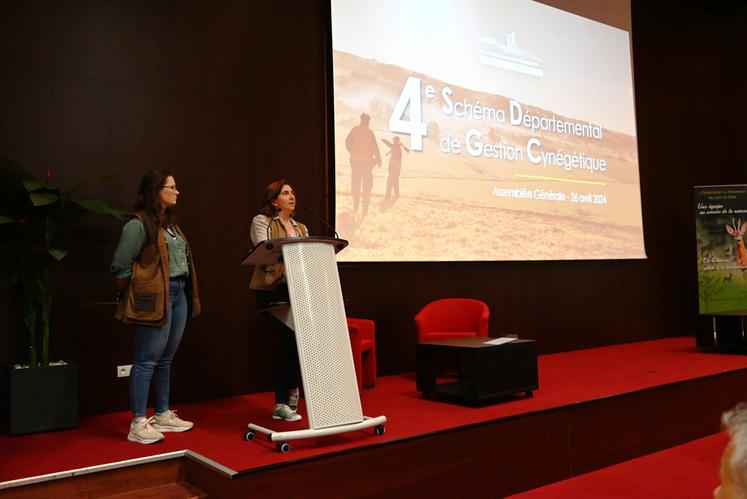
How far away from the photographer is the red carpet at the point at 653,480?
181 centimetres

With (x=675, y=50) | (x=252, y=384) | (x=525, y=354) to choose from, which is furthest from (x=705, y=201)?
(x=252, y=384)

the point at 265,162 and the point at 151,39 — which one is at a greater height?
the point at 151,39

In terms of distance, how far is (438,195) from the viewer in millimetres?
5285

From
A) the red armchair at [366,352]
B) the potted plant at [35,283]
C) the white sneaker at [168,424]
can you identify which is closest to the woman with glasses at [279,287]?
the white sneaker at [168,424]

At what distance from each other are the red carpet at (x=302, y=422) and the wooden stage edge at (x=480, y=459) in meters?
0.05

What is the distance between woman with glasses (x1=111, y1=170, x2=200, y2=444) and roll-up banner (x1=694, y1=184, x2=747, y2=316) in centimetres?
529

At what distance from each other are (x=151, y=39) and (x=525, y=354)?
304 cm

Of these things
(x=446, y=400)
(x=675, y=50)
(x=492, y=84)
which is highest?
(x=675, y=50)

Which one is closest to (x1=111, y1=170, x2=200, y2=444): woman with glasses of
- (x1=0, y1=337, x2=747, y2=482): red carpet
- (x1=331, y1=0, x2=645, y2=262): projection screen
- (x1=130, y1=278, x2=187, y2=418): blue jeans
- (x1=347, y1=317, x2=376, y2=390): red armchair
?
(x1=130, y1=278, x2=187, y2=418): blue jeans

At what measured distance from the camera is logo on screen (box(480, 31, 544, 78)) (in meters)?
5.70

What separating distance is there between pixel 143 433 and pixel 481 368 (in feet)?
5.99

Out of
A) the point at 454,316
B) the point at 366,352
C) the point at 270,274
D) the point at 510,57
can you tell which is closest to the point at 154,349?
the point at 270,274

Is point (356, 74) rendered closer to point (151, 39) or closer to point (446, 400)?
point (151, 39)

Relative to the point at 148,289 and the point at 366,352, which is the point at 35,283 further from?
the point at 366,352
